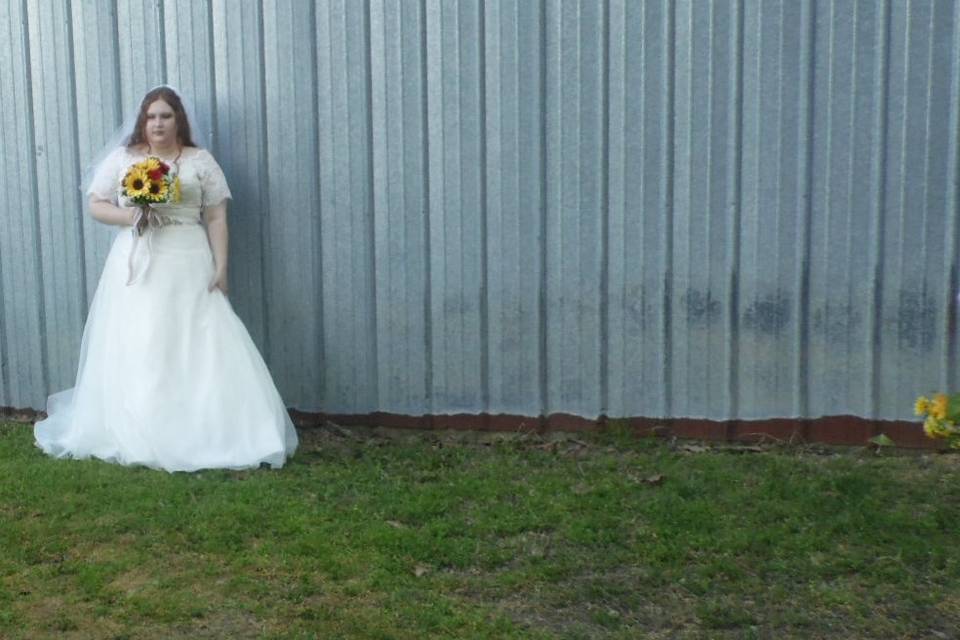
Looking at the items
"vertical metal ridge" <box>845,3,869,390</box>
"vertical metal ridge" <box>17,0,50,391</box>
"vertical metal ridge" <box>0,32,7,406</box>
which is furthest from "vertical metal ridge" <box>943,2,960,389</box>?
"vertical metal ridge" <box>0,32,7,406</box>

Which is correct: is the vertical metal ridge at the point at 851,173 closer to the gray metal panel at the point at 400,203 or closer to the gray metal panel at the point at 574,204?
the gray metal panel at the point at 574,204

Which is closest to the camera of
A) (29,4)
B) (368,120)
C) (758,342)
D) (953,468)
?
(953,468)

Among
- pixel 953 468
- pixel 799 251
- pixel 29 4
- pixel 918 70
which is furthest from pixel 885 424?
pixel 29 4

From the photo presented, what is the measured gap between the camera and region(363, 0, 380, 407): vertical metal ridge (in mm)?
6465

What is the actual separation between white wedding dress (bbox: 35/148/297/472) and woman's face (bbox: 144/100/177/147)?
132 millimetres

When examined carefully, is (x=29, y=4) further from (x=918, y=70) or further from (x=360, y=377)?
(x=918, y=70)

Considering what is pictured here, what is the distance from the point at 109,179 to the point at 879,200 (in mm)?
3856

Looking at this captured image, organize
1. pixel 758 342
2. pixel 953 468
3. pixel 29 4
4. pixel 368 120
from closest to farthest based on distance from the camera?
1. pixel 953 468
2. pixel 758 342
3. pixel 368 120
4. pixel 29 4

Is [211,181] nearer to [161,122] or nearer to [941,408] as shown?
[161,122]

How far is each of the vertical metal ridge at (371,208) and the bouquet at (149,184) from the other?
0.98 metres

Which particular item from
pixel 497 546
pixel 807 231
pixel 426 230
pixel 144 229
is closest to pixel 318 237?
pixel 426 230

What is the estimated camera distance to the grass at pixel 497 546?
4273mm

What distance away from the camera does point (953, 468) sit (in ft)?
18.5

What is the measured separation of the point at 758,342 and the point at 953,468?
104 cm
